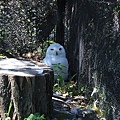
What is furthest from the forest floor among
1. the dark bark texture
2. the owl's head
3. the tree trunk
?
the tree trunk

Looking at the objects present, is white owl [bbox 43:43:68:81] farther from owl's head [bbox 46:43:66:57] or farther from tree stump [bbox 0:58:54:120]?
tree stump [bbox 0:58:54:120]

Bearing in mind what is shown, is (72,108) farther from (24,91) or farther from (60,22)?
(60,22)

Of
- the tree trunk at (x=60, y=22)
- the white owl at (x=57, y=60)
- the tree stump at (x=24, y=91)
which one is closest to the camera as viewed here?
the tree stump at (x=24, y=91)

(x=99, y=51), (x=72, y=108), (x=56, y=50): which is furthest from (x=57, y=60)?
(x=99, y=51)

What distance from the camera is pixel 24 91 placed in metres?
4.11

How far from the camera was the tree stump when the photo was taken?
161 inches

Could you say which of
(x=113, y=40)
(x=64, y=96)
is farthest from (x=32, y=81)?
(x=64, y=96)

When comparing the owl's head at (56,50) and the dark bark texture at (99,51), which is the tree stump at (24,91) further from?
the owl's head at (56,50)

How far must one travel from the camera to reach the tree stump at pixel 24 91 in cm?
409

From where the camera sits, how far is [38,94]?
4184 mm

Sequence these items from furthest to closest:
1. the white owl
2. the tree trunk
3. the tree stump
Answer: the tree trunk
the white owl
the tree stump

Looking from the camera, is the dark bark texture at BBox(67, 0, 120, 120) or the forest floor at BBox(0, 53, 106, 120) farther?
the forest floor at BBox(0, 53, 106, 120)

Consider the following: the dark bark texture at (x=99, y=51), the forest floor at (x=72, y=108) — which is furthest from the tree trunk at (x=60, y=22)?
the forest floor at (x=72, y=108)

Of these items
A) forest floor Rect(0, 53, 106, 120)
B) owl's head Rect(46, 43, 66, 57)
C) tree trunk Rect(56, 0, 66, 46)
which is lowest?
forest floor Rect(0, 53, 106, 120)
